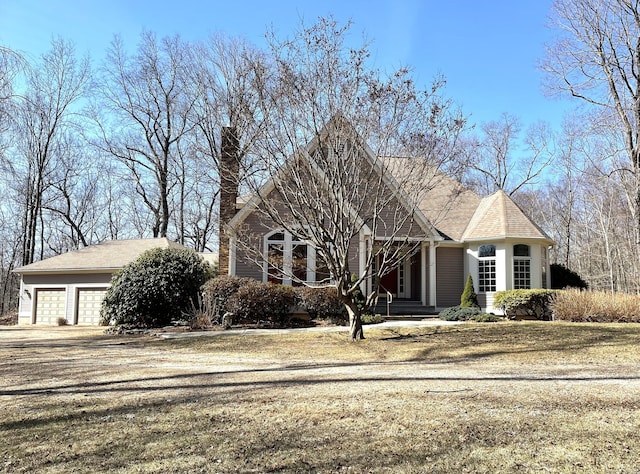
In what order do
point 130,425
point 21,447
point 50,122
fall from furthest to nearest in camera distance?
point 50,122 → point 130,425 → point 21,447

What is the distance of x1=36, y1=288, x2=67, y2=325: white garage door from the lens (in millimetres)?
22781

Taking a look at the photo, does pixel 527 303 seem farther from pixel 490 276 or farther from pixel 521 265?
pixel 490 276

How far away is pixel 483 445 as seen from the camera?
417cm

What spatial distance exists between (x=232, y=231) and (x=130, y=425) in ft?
Result: 38.1

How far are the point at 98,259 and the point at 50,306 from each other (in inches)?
120

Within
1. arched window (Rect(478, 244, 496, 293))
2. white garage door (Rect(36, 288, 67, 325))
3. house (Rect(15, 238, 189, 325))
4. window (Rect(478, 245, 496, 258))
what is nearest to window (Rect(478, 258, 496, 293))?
arched window (Rect(478, 244, 496, 293))

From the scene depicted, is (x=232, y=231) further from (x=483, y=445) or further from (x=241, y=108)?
(x=483, y=445)

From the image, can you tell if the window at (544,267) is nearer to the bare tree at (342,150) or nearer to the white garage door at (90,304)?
the bare tree at (342,150)

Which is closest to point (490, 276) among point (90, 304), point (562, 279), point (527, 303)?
point (527, 303)

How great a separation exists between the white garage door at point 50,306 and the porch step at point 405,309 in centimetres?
1418

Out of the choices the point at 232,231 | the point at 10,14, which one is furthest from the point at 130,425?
the point at 232,231

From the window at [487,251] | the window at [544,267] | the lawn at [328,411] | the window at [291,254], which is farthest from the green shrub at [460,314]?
the lawn at [328,411]

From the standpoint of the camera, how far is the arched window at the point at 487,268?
19328 millimetres

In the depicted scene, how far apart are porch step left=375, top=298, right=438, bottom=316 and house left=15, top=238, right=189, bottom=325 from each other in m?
10.7
